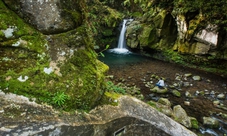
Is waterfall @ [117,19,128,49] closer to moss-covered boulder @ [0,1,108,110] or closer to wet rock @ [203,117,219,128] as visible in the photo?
wet rock @ [203,117,219,128]

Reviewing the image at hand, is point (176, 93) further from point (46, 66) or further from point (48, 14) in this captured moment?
point (48, 14)

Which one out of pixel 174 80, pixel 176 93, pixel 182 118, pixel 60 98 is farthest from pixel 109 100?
pixel 174 80

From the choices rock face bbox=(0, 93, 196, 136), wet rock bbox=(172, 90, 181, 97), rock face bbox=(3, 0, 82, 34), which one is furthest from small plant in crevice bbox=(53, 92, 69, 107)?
wet rock bbox=(172, 90, 181, 97)

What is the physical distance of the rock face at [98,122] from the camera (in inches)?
88.2

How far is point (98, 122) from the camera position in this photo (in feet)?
9.61

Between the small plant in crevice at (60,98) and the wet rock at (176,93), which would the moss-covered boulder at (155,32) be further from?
the small plant in crevice at (60,98)

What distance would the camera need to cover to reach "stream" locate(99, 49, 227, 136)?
6.55 metres

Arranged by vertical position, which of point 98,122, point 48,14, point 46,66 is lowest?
point 98,122

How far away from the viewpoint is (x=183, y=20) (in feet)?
39.5

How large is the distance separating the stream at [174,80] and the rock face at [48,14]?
517 centimetres

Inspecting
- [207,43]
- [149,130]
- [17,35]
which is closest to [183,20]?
[207,43]

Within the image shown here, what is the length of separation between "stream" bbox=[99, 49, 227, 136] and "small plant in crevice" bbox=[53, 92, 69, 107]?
15.4 ft

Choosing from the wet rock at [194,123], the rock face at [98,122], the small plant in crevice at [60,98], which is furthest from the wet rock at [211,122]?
the small plant in crevice at [60,98]

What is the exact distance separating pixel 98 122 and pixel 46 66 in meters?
1.30
